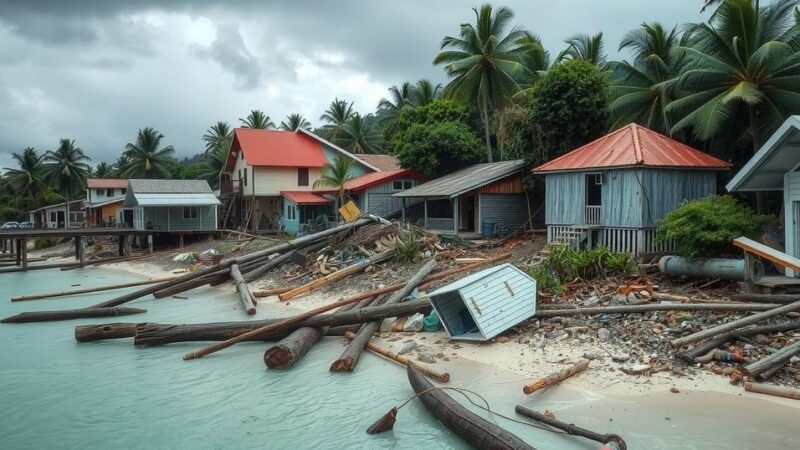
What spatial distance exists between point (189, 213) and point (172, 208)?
1221mm

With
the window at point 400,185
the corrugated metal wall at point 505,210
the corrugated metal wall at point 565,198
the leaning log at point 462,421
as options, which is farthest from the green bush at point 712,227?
the window at point 400,185

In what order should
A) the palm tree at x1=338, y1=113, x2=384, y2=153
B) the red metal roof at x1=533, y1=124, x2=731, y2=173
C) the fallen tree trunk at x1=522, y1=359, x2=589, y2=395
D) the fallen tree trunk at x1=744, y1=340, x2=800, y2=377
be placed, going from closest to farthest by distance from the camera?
the fallen tree trunk at x1=744, y1=340, x2=800, y2=377, the fallen tree trunk at x1=522, y1=359, x2=589, y2=395, the red metal roof at x1=533, y1=124, x2=731, y2=173, the palm tree at x1=338, y1=113, x2=384, y2=153

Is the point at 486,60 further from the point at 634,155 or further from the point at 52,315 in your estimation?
the point at 52,315

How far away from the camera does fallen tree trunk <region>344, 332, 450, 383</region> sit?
10344mm

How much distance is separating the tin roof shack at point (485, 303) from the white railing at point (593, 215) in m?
6.64

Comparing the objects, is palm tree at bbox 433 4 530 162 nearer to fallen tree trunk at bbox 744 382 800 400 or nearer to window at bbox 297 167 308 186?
window at bbox 297 167 308 186

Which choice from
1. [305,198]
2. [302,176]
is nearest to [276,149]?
[302,176]

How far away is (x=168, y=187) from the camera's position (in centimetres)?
4138

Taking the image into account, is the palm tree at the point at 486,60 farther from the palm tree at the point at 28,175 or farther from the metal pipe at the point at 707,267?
the palm tree at the point at 28,175

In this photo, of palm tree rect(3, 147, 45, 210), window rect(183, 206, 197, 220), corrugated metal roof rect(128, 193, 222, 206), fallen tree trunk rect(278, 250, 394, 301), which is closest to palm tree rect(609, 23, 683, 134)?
fallen tree trunk rect(278, 250, 394, 301)

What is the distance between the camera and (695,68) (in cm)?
1914

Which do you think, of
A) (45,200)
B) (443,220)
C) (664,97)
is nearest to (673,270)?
(664,97)

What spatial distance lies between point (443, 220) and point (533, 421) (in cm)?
1859

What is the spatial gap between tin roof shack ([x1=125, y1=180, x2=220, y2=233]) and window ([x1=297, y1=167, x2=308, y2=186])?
5.89 metres
